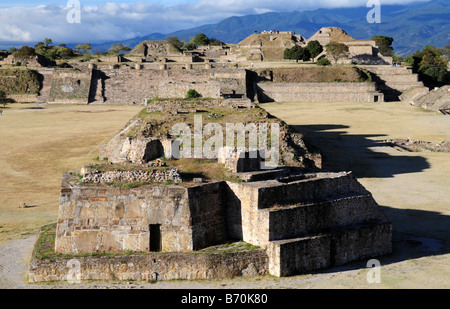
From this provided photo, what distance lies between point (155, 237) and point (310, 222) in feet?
13.6

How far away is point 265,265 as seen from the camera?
637 inches

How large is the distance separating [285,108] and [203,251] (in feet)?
155

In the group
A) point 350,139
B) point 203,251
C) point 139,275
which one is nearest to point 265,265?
point 203,251

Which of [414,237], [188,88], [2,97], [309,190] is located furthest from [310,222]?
[2,97]

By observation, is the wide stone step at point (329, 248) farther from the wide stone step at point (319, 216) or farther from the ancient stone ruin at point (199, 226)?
the wide stone step at point (319, 216)

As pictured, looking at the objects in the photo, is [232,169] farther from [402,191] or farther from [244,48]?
[244,48]

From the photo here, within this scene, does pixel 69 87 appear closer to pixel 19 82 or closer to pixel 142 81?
pixel 19 82

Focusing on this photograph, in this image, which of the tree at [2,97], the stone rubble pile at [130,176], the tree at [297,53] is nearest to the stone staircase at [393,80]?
the tree at [297,53]

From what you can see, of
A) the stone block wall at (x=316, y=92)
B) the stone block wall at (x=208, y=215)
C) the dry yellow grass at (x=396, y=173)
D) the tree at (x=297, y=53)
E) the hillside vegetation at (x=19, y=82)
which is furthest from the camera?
the tree at (x=297, y=53)

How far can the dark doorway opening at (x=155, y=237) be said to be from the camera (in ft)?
53.9

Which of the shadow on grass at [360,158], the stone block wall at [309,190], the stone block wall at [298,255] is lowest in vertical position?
the stone block wall at [298,255]

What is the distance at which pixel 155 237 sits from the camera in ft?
54.1

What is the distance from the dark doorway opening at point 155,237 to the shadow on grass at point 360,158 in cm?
1581

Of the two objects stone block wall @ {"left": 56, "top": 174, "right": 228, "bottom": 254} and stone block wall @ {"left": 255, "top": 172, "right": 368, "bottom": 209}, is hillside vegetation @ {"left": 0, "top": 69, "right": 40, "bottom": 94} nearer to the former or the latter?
stone block wall @ {"left": 56, "top": 174, "right": 228, "bottom": 254}
